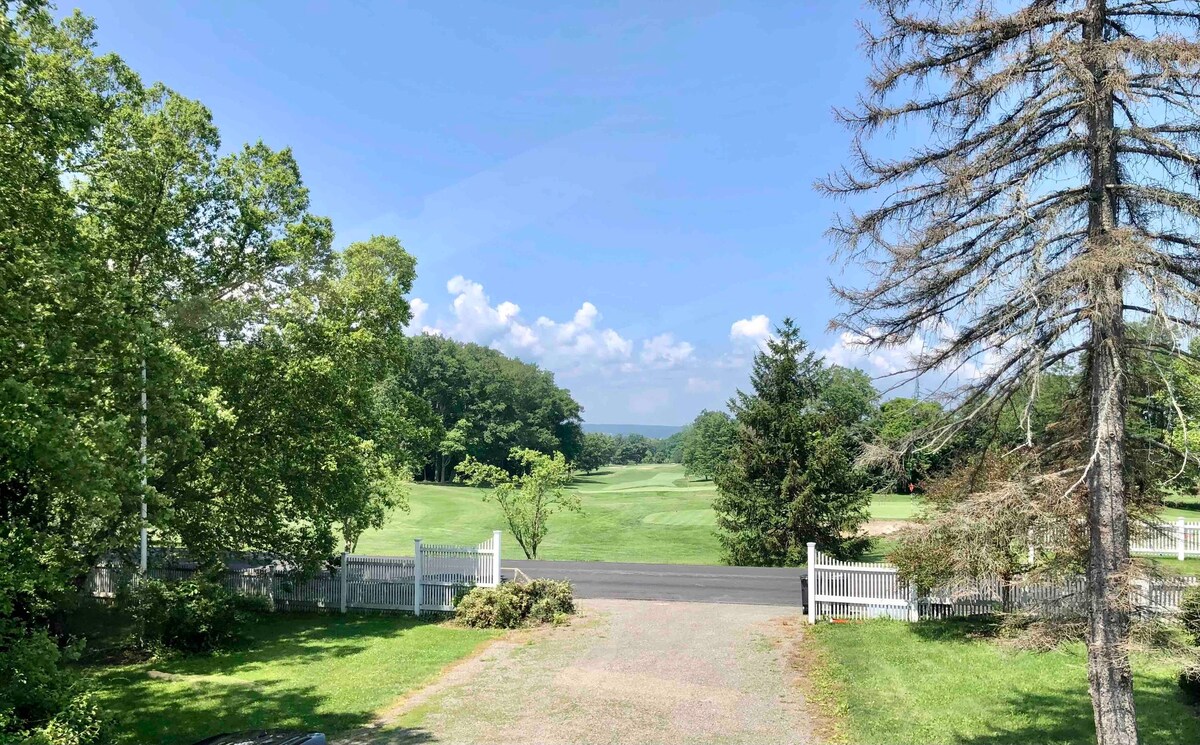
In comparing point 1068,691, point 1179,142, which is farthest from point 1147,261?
point 1068,691

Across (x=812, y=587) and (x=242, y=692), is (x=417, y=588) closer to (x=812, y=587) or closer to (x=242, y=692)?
(x=242, y=692)

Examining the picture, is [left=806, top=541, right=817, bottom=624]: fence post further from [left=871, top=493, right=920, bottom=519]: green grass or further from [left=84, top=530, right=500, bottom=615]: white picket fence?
[left=871, top=493, right=920, bottom=519]: green grass

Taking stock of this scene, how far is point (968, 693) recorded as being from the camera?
11.5m

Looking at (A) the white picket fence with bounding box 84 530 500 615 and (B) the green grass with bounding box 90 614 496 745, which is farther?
(A) the white picket fence with bounding box 84 530 500 615

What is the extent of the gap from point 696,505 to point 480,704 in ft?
159

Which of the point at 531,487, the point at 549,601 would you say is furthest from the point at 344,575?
the point at 531,487

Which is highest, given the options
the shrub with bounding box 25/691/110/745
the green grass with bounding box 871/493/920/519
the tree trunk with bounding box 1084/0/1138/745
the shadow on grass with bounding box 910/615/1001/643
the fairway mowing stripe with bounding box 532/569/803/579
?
the tree trunk with bounding box 1084/0/1138/745

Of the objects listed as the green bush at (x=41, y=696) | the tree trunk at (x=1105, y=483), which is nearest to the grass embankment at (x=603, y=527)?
the green bush at (x=41, y=696)

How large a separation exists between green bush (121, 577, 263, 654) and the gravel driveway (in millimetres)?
5354

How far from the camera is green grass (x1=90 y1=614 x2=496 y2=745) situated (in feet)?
34.7

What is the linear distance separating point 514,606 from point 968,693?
33.1 feet

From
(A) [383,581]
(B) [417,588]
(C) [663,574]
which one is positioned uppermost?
(A) [383,581]

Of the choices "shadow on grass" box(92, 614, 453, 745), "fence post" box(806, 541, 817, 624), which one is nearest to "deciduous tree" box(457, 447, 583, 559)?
"shadow on grass" box(92, 614, 453, 745)

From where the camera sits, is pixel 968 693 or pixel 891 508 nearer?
pixel 968 693
